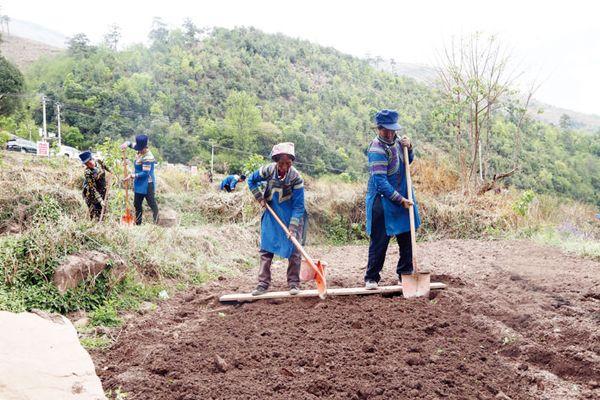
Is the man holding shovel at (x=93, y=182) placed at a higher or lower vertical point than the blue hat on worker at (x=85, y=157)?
lower

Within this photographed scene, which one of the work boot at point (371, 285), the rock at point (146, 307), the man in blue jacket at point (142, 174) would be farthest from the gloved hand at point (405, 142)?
the man in blue jacket at point (142, 174)

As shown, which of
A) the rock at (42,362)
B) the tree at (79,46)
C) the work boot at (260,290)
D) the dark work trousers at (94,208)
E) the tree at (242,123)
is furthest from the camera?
the tree at (79,46)

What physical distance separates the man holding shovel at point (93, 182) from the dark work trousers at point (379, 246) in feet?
15.1

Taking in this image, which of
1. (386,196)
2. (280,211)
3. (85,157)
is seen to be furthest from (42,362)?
(85,157)

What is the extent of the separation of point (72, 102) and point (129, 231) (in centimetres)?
4606

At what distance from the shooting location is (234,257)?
26.4 feet

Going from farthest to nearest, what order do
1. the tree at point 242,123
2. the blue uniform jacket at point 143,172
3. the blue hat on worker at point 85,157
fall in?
1. the tree at point 242,123
2. the blue uniform jacket at point 143,172
3. the blue hat on worker at point 85,157

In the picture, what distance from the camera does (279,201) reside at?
5402mm

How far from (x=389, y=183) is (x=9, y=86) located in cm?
3224

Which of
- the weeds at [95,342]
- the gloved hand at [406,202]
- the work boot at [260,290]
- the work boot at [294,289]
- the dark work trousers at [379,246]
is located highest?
the gloved hand at [406,202]

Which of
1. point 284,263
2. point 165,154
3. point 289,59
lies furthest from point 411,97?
point 284,263

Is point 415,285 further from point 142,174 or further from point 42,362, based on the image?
point 142,174

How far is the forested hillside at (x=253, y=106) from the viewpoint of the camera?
42688 millimetres

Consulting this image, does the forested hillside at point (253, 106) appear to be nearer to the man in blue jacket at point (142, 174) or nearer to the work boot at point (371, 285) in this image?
the man in blue jacket at point (142, 174)
